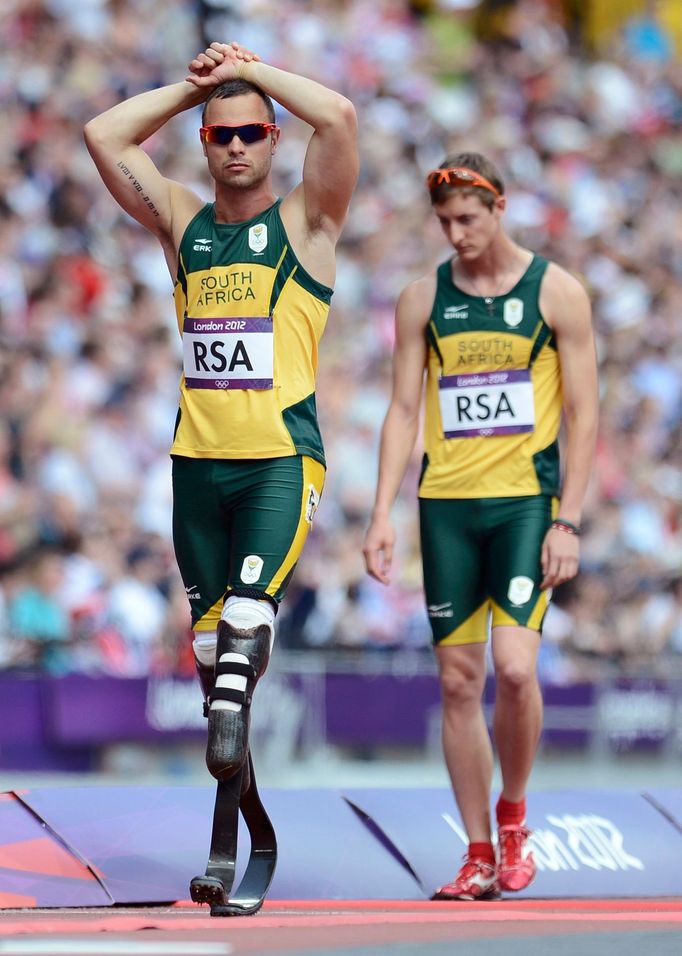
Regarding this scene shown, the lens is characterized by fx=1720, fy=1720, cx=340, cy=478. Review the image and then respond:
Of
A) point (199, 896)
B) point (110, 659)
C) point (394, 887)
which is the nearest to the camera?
point (199, 896)

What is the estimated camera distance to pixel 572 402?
6.58 metres

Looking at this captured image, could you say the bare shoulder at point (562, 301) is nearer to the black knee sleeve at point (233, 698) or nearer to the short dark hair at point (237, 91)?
the short dark hair at point (237, 91)

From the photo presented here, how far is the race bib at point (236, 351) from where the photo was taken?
18.3 feet

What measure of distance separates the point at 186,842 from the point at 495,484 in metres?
1.76

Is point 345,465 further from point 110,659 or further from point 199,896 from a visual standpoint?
point 199,896

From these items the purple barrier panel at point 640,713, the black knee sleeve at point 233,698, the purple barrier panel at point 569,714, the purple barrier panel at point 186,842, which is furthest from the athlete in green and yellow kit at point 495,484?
the purple barrier panel at point 640,713

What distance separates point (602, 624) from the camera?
45.0ft

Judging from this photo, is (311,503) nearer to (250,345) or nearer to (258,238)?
(250,345)

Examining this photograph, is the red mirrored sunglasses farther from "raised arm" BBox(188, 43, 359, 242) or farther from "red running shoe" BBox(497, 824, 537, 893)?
"red running shoe" BBox(497, 824, 537, 893)

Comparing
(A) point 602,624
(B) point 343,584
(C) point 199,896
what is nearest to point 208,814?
(C) point 199,896

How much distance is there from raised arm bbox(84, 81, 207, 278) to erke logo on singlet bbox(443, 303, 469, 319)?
50.1 inches

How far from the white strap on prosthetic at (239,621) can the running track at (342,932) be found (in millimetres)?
656

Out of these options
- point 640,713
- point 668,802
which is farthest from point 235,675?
point 640,713

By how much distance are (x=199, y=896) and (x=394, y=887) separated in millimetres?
1407
